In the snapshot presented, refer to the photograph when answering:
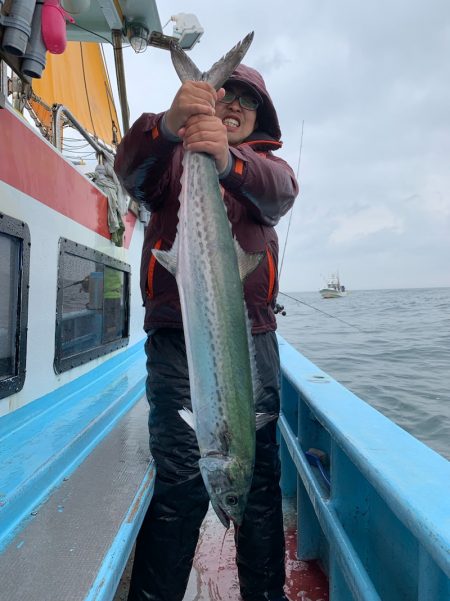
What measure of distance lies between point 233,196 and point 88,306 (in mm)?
2978

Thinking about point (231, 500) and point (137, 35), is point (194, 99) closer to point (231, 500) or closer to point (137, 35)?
point (231, 500)

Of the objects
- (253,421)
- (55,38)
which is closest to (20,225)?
(55,38)

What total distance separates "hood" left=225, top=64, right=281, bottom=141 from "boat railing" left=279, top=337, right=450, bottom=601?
1601 millimetres

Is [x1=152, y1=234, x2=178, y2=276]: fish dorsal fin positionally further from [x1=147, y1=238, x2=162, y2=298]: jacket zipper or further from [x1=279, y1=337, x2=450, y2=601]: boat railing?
[x1=279, y1=337, x2=450, y2=601]: boat railing

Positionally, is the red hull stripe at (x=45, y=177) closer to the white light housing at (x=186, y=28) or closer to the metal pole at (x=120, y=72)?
the metal pole at (x=120, y=72)

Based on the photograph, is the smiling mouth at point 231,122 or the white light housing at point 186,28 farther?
the white light housing at point 186,28

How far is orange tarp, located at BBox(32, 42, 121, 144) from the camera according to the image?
26.5ft

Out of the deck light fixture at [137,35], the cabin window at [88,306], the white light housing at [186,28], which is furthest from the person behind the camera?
the white light housing at [186,28]

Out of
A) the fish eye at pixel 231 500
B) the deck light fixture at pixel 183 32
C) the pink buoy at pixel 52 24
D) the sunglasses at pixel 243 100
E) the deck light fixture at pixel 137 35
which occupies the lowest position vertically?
the fish eye at pixel 231 500

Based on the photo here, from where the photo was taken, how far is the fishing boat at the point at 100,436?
161 centimetres

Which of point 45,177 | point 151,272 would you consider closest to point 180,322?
point 151,272

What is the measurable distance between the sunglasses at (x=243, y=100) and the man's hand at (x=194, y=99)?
76cm

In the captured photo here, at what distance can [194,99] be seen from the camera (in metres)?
1.66

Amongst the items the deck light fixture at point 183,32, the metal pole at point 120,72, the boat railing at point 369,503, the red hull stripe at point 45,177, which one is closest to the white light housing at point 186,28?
the deck light fixture at point 183,32
